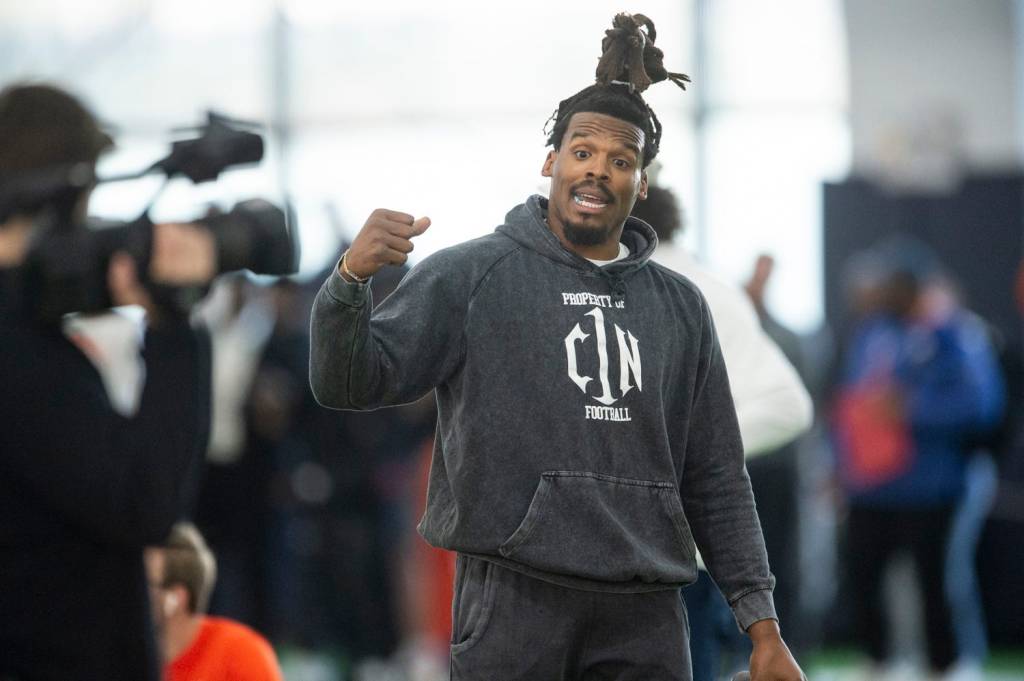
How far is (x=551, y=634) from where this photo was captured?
93.5 inches

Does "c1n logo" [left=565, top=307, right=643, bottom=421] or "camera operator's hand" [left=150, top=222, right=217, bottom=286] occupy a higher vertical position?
"camera operator's hand" [left=150, top=222, right=217, bottom=286]

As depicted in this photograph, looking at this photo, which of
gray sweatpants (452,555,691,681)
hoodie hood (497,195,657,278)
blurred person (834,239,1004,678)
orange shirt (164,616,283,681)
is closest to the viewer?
gray sweatpants (452,555,691,681)

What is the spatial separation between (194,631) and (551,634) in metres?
1.14

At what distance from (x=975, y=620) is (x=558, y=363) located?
4554mm

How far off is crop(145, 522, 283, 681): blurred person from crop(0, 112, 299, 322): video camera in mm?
1200

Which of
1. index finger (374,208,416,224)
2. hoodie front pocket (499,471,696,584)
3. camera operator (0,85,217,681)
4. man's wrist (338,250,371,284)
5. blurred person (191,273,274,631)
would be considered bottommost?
blurred person (191,273,274,631)

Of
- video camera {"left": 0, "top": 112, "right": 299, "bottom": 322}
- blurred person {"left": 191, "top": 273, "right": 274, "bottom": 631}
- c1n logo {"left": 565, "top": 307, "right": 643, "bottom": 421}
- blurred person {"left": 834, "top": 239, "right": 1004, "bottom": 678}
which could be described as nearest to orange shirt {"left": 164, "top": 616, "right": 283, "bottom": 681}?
c1n logo {"left": 565, "top": 307, "right": 643, "bottom": 421}

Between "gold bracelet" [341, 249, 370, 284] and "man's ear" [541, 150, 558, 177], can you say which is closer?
"gold bracelet" [341, 249, 370, 284]

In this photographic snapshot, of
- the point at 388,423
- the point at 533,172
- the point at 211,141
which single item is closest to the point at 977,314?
the point at 388,423

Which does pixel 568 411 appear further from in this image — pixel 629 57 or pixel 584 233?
pixel 629 57

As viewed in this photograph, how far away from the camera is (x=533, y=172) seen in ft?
9.78

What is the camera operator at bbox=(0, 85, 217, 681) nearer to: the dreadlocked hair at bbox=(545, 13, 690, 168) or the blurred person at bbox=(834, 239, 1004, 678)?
the dreadlocked hair at bbox=(545, 13, 690, 168)

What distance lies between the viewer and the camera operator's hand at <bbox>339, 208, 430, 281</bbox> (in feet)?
7.45

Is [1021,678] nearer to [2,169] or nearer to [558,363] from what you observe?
[558,363]
